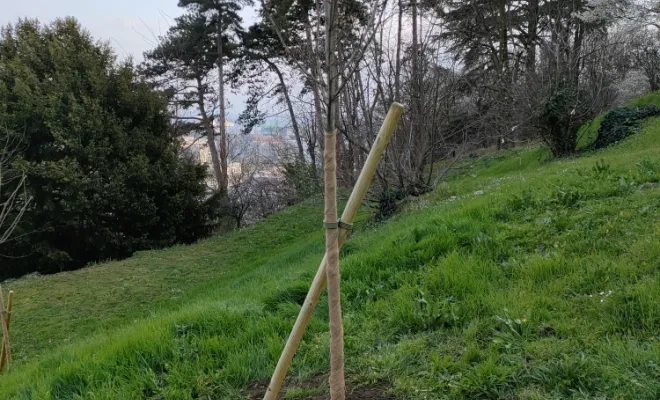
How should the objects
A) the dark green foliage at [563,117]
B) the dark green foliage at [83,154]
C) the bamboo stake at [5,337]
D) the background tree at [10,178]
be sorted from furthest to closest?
the dark green foliage at [83,154], the background tree at [10,178], the dark green foliage at [563,117], the bamboo stake at [5,337]

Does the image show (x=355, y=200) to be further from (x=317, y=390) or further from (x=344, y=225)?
(x=317, y=390)

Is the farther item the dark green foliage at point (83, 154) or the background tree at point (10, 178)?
the dark green foliage at point (83, 154)

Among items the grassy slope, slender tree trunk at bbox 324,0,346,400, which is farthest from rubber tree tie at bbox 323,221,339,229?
the grassy slope

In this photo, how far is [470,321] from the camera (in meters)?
2.85

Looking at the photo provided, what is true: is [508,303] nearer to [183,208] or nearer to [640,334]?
[640,334]

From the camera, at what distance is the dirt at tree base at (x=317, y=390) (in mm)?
2420

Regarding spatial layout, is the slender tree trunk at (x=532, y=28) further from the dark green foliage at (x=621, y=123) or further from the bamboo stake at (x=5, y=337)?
the bamboo stake at (x=5, y=337)

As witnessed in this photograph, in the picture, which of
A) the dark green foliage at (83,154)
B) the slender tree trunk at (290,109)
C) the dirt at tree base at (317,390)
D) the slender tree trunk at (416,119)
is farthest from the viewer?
the slender tree trunk at (290,109)

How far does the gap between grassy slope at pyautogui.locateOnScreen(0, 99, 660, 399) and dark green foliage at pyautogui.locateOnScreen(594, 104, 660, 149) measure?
276 inches

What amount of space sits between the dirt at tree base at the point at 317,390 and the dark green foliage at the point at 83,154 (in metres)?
13.3

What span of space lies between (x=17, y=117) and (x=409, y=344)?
15448 mm

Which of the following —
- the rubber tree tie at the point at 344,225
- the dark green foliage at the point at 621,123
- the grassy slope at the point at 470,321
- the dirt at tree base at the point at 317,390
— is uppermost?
the dark green foliage at the point at 621,123

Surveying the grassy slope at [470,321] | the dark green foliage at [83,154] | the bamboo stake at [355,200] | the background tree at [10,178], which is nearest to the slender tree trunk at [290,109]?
the dark green foliage at [83,154]

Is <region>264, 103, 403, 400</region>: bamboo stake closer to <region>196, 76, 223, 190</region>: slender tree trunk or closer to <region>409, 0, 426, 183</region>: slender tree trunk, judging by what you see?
<region>409, 0, 426, 183</region>: slender tree trunk
